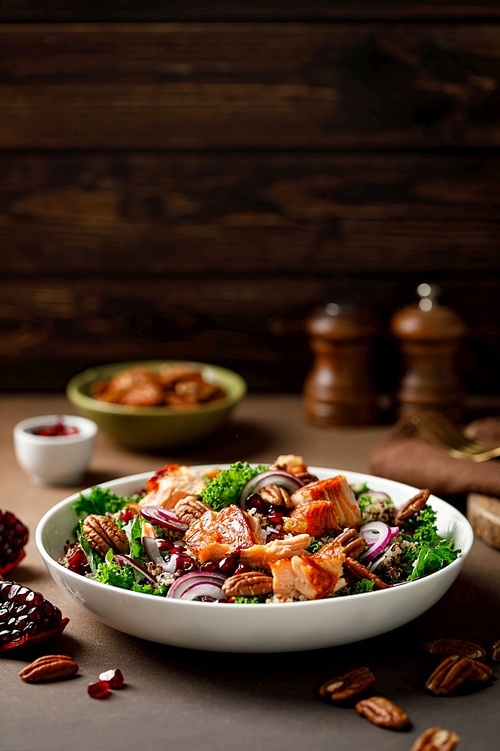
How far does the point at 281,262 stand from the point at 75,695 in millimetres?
1836

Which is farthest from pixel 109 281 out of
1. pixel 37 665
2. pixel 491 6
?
pixel 37 665

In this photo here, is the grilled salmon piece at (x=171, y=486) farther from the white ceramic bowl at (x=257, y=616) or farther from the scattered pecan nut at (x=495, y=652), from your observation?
the scattered pecan nut at (x=495, y=652)

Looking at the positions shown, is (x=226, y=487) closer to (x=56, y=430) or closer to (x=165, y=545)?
(x=165, y=545)

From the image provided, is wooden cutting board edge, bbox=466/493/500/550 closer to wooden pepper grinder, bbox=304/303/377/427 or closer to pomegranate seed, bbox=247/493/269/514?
pomegranate seed, bbox=247/493/269/514

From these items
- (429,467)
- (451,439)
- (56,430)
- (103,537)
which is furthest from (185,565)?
(451,439)

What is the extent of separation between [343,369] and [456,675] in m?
1.45

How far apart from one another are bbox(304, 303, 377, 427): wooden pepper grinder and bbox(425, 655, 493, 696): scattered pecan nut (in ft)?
4.48

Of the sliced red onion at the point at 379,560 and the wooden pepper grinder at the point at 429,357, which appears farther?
the wooden pepper grinder at the point at 429,357

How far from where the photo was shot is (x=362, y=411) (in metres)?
2.72

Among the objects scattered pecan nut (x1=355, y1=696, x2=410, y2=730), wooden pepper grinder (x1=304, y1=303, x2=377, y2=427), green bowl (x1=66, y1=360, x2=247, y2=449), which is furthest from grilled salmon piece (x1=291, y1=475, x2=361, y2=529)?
wooden pepper grinder (x1=304, y1=303, x2=377, y2=427)

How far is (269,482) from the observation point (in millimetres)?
1643

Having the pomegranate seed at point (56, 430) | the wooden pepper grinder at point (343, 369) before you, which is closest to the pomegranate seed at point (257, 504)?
the pomegranate seed at point (56, 430)

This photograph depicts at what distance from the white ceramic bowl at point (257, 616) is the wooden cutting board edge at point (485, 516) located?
460 mm

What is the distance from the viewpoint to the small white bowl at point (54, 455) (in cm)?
220
